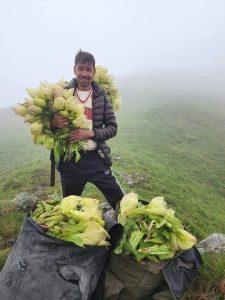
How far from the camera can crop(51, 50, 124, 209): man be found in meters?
5.40

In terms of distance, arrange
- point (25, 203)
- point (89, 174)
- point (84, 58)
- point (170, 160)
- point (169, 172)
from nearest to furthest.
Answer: point (84, 58) → point (89, 174) → point (25, 203) → point (169, 172) → point (170, 160)

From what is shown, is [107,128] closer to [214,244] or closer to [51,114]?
[51,114]

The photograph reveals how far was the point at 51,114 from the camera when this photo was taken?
16.4 feet

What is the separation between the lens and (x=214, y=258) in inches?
175

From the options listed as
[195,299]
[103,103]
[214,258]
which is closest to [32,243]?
[195,299]

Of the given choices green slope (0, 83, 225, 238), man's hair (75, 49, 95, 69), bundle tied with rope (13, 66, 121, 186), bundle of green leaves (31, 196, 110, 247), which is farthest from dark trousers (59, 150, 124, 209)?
green slope (0, 83, 225, 238)

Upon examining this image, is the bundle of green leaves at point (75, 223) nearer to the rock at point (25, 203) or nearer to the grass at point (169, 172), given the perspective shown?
the grass at point (169, 172)

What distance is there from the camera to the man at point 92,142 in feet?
17.7

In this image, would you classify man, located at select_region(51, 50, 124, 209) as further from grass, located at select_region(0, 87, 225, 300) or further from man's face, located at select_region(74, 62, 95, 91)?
grass, located at select_region(0, 87, 225, 300)

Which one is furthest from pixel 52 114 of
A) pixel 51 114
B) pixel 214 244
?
pixel 214 244

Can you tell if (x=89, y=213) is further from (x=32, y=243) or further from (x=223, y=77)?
(x=223, y=77)

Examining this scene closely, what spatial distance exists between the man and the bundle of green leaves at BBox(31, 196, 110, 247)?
1544 millimetres

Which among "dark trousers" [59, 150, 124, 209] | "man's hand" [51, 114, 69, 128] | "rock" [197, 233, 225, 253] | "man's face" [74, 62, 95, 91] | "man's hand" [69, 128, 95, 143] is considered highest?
"man's face" [74, 62, 95, 91]

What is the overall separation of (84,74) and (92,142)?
1003 mm
